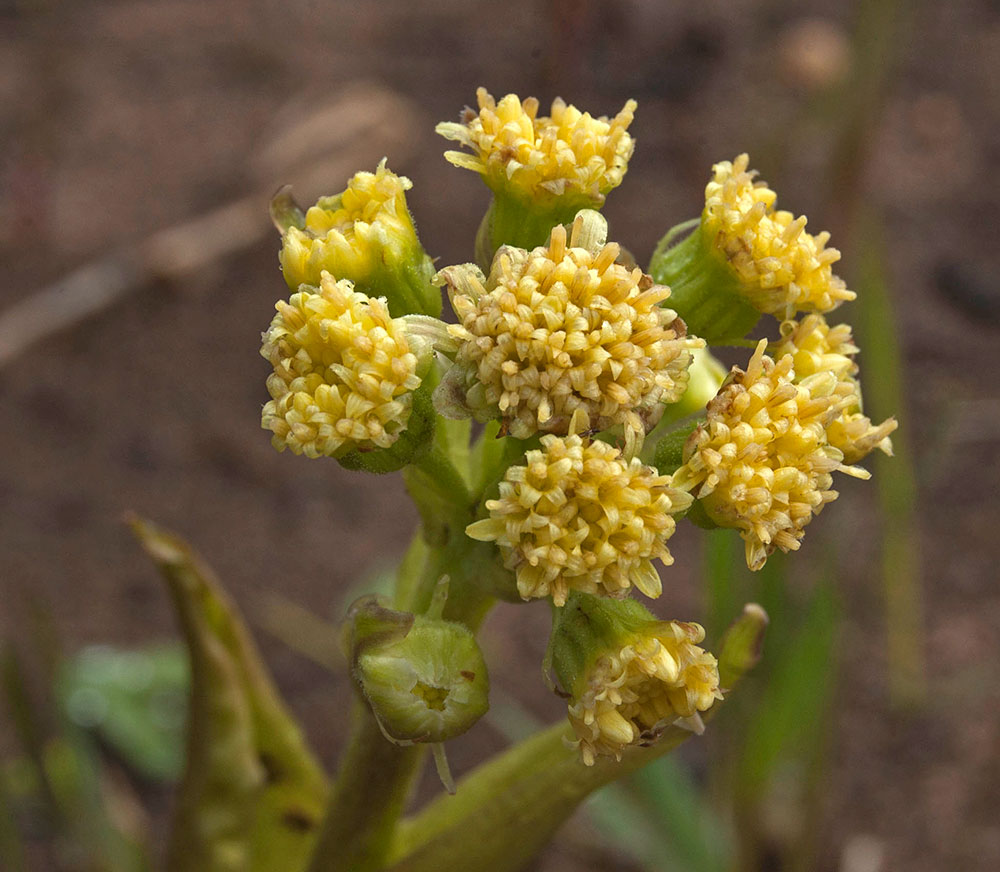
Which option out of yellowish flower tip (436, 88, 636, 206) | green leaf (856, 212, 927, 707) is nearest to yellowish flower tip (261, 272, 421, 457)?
yellowish flower tip (436, 88, 636, 206)

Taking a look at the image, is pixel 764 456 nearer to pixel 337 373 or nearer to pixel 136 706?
pixel 337 373

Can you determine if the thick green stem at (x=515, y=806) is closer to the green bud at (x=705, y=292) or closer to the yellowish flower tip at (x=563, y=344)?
the yellowish flower tip at (x=563, y=344)

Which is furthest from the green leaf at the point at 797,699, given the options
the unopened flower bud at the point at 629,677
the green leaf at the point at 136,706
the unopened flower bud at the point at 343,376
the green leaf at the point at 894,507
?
the green leaf at the point at 136,706

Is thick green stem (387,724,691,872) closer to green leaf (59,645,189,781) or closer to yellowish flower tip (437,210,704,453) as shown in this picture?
yellowish flower tip (437,210,704,453)

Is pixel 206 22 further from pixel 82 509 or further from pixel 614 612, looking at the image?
pixel 614 612

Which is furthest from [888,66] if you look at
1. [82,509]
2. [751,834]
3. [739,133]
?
[82,509]

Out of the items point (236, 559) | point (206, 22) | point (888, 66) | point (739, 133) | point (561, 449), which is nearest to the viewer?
point (561, 449)
